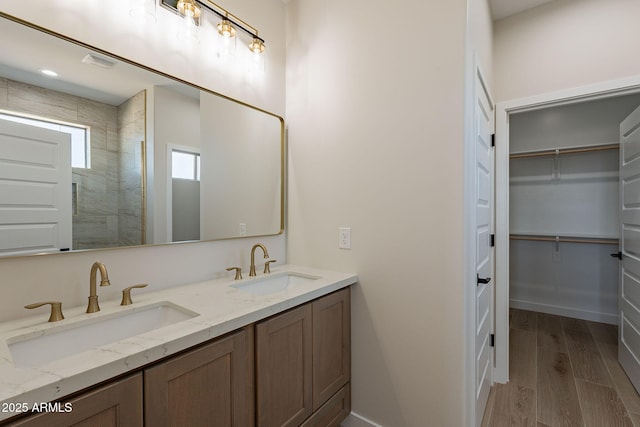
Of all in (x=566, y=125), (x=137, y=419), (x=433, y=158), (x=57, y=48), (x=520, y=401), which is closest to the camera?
(x=137, y=419)

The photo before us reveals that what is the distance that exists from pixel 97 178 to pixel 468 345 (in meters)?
1.85

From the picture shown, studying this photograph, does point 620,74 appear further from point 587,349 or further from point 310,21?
point 587,349

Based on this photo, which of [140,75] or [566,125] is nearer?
[140,75]

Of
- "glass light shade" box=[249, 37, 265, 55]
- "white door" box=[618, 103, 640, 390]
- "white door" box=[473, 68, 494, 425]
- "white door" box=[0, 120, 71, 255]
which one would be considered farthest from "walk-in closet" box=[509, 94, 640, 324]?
"white door" box=[0, 120, 71, 255]

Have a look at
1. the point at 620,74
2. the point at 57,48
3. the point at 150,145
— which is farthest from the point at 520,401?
the point at 57,48

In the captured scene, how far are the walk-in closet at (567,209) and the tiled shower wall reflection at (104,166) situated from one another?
3.58 m

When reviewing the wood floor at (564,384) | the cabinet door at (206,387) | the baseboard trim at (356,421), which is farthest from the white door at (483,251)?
the cabinet door at (206,387)

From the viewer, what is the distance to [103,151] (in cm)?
125

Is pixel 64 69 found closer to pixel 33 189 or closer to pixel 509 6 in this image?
pixel 33 189

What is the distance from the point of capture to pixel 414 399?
1.55m

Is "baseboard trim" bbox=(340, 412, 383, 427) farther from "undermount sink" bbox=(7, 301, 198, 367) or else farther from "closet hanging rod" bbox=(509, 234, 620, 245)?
"closet hanging rod" bbox=(509, 234, 620, 245)

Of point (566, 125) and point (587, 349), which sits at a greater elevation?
point (566, 125)

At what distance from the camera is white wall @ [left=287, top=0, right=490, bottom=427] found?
145 cm

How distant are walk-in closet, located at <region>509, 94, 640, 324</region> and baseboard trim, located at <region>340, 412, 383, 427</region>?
2.97m
